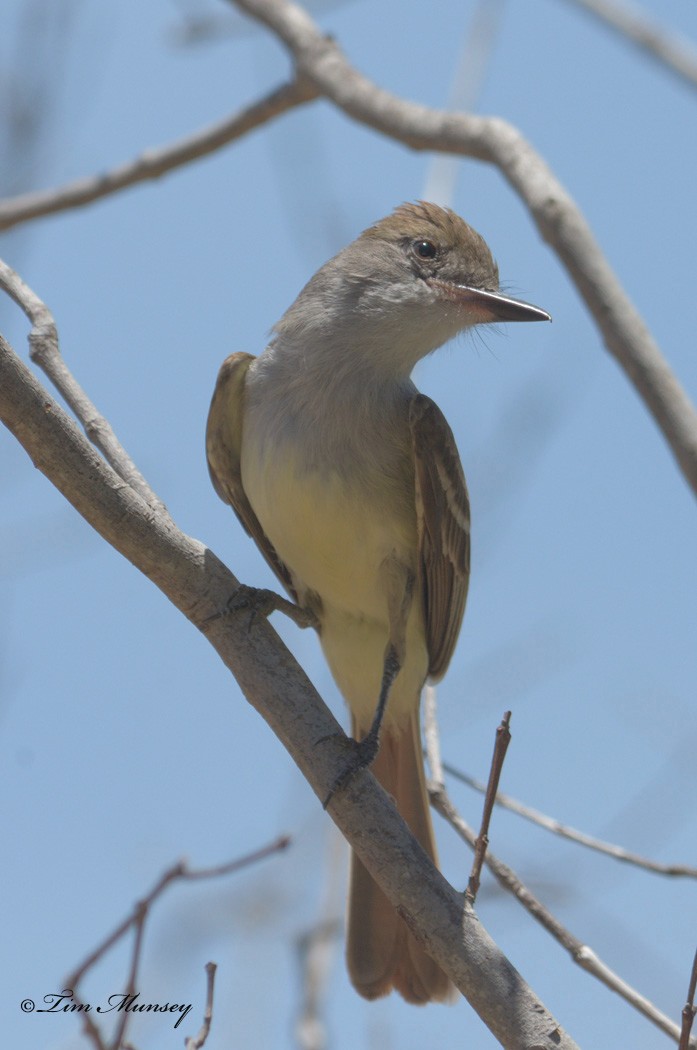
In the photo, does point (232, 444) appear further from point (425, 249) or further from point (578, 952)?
point (578, 952)

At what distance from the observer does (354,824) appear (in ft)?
9.37

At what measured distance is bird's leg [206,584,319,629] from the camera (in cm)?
324

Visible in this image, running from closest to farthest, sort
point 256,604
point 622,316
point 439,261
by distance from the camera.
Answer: point 622,316
point 256,604
point 439,261

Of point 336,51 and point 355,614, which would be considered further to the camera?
point 336,51

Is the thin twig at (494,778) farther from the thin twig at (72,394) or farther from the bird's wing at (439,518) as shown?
the bird's wing at (439,518)

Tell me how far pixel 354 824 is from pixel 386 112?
314cm

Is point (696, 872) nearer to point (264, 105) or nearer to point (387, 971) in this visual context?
point (387, 971)

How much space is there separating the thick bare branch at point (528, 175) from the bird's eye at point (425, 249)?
369mm

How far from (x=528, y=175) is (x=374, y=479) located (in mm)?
1174

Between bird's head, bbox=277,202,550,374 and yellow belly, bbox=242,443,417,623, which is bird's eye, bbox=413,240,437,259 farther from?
yellow belly, bbox=242,443,417,623

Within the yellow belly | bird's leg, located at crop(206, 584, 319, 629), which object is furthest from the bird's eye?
bird's leg, located at crop(206, 584, 319, 629)

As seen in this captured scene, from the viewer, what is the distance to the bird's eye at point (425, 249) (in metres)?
4.79

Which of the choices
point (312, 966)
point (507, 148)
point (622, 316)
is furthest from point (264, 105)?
point (312, 966)

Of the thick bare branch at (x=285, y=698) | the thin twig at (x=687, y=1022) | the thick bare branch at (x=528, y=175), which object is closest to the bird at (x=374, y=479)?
the thick bare branch at (x=528, y=175)
